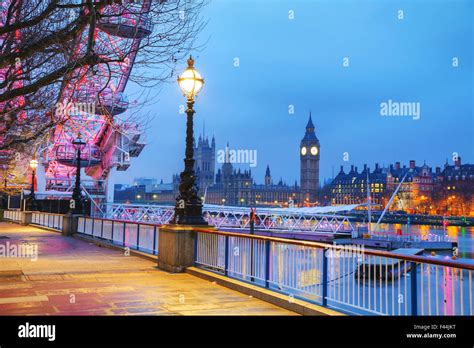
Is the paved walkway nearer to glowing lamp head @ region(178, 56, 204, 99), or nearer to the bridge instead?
glowing lamp head @ region(178, 56, 204, 99)

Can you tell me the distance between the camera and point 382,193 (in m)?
169

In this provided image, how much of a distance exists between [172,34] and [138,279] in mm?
5737

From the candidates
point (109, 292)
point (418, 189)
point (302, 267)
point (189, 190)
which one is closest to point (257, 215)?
point (189, 190)

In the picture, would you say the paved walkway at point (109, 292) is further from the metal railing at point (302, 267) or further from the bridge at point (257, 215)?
the bridge at point (257, 215)

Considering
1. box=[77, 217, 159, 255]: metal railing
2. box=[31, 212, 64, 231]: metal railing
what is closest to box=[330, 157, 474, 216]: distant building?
box=[31, 212, 64, 231]: metal railing

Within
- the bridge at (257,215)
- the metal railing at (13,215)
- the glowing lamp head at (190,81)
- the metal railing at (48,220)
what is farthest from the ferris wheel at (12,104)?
the bridge at (257,215)

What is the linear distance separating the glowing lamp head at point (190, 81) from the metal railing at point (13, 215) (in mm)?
31276

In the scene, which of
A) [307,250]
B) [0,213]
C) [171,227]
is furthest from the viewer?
[0,213]

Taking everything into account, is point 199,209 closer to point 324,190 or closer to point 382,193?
point 382,193

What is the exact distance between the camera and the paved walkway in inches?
333

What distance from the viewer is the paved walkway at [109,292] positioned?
27.8 feet

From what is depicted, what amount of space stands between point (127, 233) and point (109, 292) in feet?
30.2
